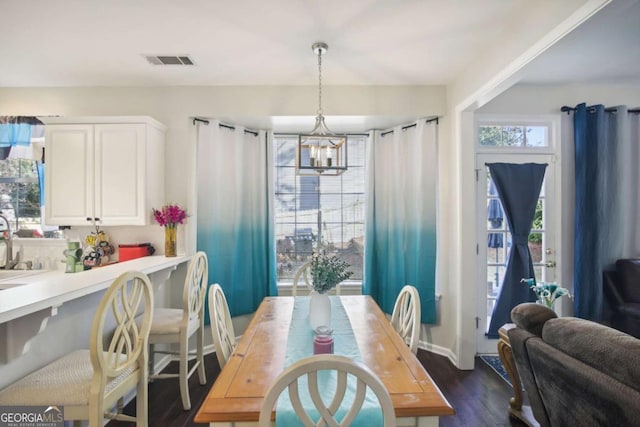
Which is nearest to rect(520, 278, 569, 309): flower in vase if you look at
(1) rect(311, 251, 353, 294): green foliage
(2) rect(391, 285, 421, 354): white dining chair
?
(2) rect(391, 285, 421, 354): white dining chair

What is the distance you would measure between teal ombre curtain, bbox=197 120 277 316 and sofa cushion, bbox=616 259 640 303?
337 cm

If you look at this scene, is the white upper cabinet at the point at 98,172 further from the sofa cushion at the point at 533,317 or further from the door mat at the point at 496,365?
the door mat at the point at 496,365

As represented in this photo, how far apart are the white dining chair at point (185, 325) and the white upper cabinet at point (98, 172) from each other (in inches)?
34.0

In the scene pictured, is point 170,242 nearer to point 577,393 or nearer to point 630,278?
point 577,393

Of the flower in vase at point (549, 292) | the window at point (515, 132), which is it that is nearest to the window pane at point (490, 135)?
the window at point (515, 132)

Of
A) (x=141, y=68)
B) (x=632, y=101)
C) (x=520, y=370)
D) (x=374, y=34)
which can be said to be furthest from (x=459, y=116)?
(x=141, y=68)

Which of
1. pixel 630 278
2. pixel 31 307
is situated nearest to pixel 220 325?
pixel 31 307

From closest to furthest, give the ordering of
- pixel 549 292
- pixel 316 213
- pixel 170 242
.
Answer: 1. pixel 549 292
2. pixel 170 242
3. pixel 316 213

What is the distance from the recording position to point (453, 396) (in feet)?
7.68

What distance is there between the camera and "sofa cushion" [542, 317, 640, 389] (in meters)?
1.08

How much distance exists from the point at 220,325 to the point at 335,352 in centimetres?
66

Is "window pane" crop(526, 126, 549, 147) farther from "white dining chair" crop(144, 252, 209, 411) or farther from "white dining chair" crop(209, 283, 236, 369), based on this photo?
"white dining chair" crop(144, 252, 209, 411)

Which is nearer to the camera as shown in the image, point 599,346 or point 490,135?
point 599,346

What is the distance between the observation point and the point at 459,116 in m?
2.76
